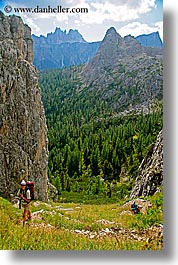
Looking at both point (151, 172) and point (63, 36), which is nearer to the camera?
point (151, 172)

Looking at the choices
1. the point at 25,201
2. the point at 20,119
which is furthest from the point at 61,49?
Answer: the point at 25,201

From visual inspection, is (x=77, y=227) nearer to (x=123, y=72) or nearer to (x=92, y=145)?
(x=92, y=145)

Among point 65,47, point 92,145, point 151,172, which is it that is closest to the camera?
point 151,172

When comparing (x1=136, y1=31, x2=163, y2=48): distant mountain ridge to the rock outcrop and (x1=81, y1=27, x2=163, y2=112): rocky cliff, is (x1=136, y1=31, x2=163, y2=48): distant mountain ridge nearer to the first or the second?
(x1=81, y1=27, x2=163, y2=112): rocky cliff

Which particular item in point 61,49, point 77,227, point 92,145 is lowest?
point 77,227

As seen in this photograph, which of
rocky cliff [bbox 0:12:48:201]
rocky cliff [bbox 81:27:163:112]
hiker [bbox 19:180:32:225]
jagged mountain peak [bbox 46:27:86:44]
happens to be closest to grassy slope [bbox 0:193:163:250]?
hiker [bbox 19:180:32:225]

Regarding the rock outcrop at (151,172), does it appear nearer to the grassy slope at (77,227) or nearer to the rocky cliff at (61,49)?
the grassy slope at (77,227)

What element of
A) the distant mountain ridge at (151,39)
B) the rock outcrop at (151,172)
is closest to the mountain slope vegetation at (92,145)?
the rock outcrop at (151,172)
